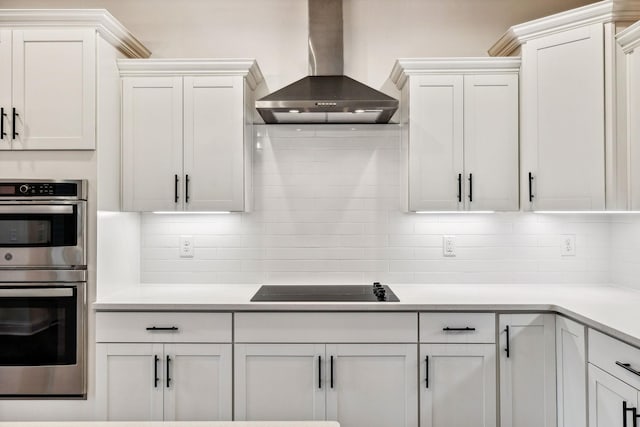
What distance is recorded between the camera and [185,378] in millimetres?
2322

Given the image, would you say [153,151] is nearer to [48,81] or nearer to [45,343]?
[48,81]

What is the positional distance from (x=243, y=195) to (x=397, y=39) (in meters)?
1.45

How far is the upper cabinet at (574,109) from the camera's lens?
233 centimetres

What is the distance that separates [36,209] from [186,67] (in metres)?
1.09

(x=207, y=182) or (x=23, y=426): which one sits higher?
(x=207, y=182)

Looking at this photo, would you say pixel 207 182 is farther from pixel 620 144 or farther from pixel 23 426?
pixel 620 144

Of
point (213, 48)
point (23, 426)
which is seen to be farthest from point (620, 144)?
point (23, 426)

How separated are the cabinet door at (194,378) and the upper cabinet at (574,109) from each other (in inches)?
73.6

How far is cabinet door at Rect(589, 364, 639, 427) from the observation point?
1.74 metres

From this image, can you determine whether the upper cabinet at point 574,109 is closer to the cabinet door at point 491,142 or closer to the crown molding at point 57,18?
the cabinet door at point 491,142

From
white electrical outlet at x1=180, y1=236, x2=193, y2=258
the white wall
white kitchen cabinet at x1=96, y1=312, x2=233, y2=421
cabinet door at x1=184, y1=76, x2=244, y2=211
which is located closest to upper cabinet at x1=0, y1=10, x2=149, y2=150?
cabinet door at x1=184, y1=76, x2=244, y2=211

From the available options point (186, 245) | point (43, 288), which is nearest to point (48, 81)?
point (43, 288)

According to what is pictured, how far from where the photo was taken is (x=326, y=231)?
Answer: 2953 millimetres


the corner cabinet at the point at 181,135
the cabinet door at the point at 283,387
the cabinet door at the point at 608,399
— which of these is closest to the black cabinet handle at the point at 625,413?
the cabinet door at the point at 608,399
